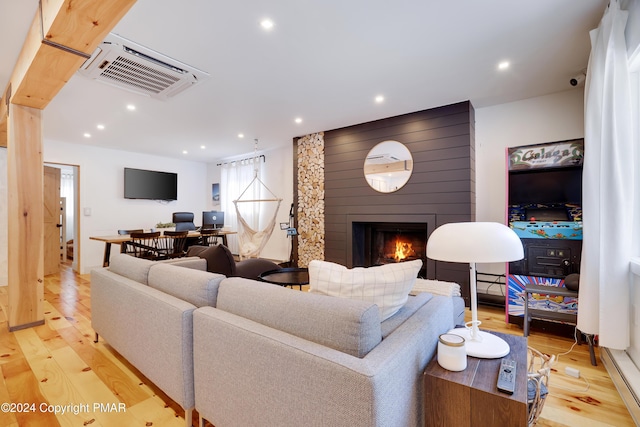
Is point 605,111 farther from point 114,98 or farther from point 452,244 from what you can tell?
point 114,98

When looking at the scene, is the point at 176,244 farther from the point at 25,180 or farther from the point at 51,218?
the point at 51,218

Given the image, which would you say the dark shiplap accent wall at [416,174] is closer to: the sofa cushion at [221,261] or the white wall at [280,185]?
the white wall at [280,185]

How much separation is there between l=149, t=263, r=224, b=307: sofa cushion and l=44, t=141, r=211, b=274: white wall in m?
4.57

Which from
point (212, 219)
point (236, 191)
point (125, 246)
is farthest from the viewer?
point (236, 191)

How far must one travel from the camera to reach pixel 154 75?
2643 millimetres

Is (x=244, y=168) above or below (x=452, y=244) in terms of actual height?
above

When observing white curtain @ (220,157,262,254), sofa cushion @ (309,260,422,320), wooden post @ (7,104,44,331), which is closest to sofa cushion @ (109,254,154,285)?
wooden post @ (7,104,44,331)

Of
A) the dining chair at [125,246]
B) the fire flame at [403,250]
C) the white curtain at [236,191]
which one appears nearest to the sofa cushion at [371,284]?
the fire flame at [403,250]

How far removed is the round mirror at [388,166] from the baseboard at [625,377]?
242 cm

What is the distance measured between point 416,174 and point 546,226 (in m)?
1.50

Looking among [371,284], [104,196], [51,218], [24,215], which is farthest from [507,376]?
A: [51,218]

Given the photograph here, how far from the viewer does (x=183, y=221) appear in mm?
6039

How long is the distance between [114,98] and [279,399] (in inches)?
142

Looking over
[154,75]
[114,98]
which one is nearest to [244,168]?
[114,98]
